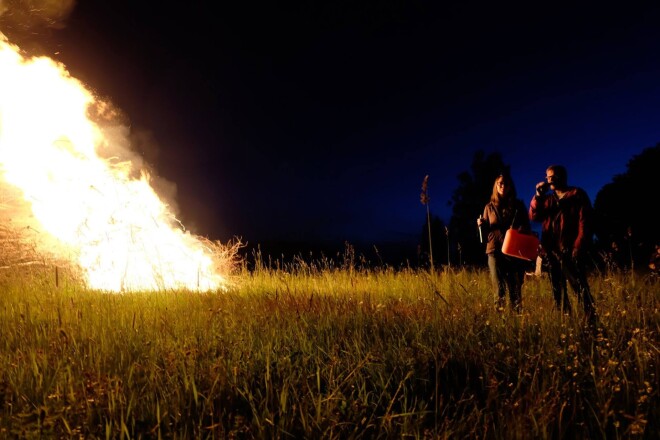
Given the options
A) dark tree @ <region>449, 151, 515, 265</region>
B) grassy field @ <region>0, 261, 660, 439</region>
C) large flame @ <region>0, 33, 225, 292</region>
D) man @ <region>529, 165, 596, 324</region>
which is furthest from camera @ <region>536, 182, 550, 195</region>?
dark tree @ <region>449, 151, 515, 265</region>

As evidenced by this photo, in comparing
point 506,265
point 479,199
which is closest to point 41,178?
point 506,265

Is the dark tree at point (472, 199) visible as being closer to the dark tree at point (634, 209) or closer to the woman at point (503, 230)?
the dark tree at point (634, 209)

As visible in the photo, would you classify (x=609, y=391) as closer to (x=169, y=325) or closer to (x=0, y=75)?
(x=169, y=325)

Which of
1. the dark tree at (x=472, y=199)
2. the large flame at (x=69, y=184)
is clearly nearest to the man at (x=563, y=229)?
the large flame at (x=69, y=184)

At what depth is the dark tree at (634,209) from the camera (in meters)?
11.3

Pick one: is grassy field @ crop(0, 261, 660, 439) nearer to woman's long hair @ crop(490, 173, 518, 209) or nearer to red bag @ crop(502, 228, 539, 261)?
red bag @ crop(502, 228, 539, 261)

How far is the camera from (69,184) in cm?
764

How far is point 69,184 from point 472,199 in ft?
56.4

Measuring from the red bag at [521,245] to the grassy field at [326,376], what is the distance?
3.05ft

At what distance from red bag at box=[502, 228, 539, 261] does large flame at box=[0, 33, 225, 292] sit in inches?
209

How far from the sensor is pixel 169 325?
3.67m

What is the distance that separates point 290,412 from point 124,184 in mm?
7237

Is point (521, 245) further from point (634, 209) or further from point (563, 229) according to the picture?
point (634, 209)

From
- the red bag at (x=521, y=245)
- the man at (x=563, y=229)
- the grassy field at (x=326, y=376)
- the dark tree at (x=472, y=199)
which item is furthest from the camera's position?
the dark tree at (x=472, y=199)
